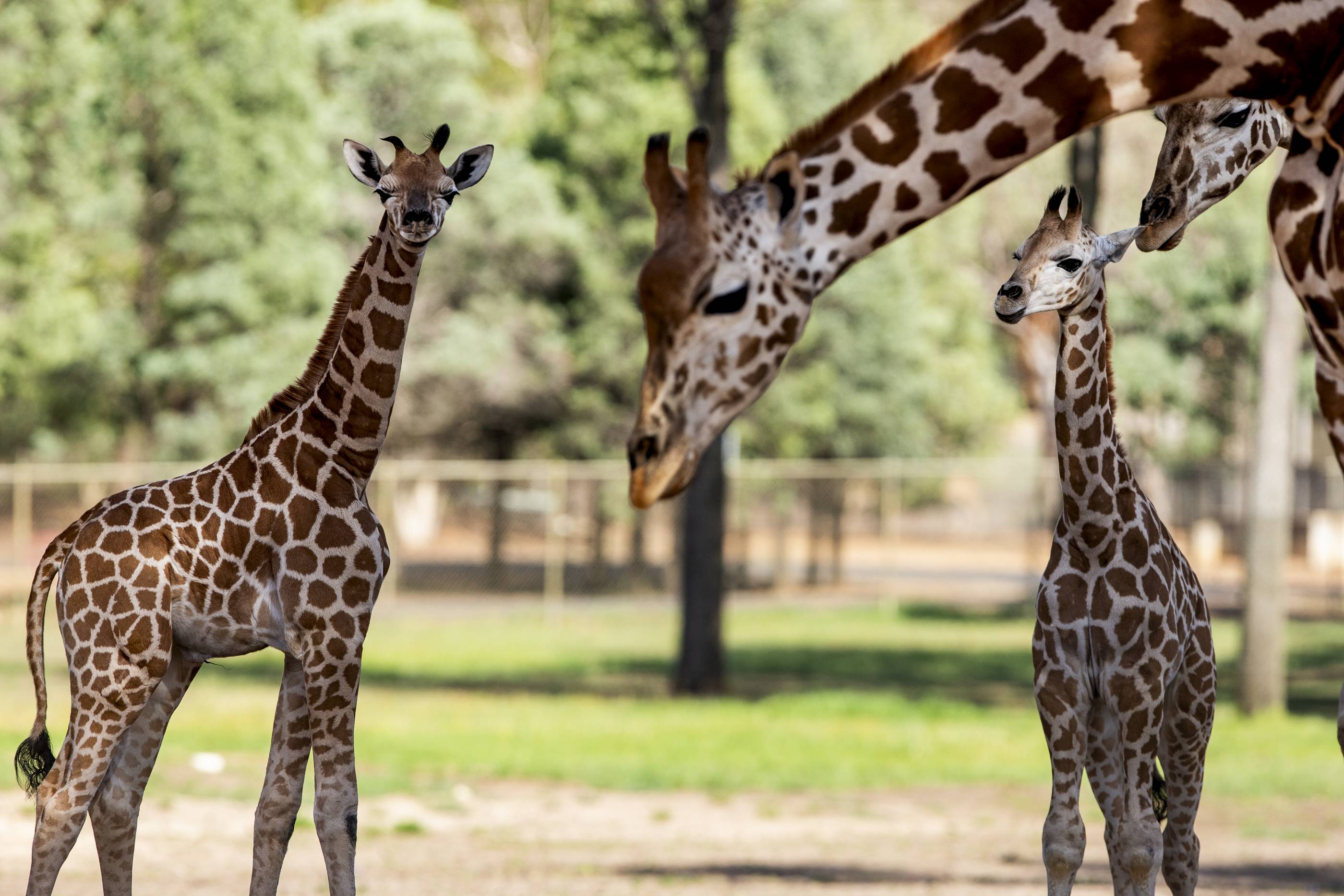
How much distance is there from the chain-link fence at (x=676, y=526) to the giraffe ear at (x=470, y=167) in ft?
65.6

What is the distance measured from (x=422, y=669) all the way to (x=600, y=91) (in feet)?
47.9

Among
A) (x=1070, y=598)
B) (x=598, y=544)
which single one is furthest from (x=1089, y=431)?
(x=598, y=544)

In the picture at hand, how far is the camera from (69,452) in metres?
34.2

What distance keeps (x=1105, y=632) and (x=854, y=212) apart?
2570mm

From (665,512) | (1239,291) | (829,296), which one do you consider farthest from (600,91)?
(1239,291)

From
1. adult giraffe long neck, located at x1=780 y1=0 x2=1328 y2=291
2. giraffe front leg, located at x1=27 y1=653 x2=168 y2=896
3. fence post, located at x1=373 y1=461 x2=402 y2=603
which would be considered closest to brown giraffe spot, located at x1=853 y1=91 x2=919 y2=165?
adult giraffe long neck, located at x1=780 y1=0 x2=1328 y2=291

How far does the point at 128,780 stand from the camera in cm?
484

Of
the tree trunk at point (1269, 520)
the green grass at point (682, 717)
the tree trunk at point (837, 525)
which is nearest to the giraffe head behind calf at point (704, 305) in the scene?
the green grass at point (682, 717)

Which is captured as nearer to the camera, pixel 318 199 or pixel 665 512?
pixel 318 199

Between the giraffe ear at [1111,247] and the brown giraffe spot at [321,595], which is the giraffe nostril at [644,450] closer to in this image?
the brown giraffe spot at [321,595]

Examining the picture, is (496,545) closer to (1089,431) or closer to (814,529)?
(814,529)

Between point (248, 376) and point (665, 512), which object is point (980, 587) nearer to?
point (665, 512)

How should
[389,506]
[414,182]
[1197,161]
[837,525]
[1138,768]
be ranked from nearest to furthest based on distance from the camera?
[1197,161] → [414,182] → [1138,768] → [389,506] → [837,525]

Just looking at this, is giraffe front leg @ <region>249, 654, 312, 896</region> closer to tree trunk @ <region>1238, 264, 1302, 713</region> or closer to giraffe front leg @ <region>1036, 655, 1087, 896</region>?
giraffe front leg @ <region>1036, 655, 1087, 896</region>
